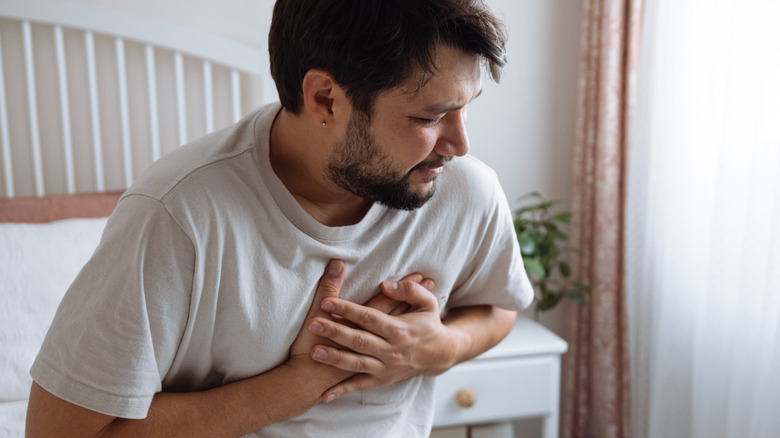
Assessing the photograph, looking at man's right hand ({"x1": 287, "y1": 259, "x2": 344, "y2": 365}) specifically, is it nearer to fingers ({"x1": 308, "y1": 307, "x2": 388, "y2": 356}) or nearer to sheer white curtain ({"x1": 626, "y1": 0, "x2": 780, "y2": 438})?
fingers ({"x1": 308, "y1": 307, "x2": 388, "y2": 356})

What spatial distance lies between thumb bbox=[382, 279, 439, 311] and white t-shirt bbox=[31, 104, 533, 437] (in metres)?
0.03

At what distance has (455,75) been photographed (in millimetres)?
882

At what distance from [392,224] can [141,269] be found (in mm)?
382

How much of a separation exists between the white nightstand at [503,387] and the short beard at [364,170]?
86 centimetres

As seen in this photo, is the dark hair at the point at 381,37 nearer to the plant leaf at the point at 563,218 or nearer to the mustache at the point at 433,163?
the mustache at the point at 433,163

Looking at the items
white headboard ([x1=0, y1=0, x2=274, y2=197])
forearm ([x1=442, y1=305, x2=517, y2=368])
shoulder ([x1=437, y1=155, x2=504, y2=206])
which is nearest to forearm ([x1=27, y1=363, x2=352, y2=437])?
forearm ([x1=442, y1=305, x2=517, y2=368])

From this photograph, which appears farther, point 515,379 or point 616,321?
point 616,321

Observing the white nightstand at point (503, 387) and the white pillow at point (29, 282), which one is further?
the white nightstand at point (503, 387)

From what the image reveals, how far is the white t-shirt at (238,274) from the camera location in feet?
2.74

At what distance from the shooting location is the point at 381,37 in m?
0.85

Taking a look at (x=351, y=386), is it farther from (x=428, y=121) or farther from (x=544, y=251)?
(x=544, y=251)

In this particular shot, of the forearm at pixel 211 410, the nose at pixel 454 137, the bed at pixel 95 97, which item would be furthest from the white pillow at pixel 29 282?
the nose at pixel 454 137

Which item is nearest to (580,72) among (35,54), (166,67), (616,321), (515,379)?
(616,321)

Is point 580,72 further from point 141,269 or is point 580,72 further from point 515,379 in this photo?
point 141,269
